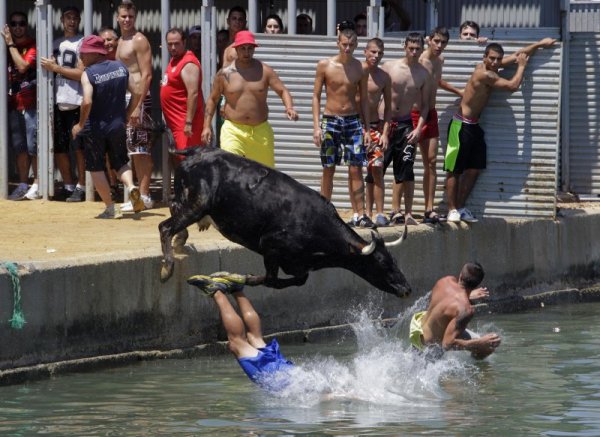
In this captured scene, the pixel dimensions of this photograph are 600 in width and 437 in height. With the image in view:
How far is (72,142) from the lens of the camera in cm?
1911

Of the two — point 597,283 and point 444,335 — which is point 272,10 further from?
point 444,335

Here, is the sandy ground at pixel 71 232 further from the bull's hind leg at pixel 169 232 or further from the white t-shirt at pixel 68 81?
the white t-shirt at pixel 68 81

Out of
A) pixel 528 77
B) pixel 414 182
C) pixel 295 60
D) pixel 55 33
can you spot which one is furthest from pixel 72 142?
pixel 528 77

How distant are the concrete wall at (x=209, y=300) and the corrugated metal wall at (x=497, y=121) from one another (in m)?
0.38

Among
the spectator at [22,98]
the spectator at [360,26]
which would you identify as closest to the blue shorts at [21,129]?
the spectator at [22,98]

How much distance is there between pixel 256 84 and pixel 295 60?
6.23 feet

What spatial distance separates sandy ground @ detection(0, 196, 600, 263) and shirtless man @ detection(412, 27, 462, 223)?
997 millimetres

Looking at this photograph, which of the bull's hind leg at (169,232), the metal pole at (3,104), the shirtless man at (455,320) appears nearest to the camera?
the bull's hind leg at (169,232)

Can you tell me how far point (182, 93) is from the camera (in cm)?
1734

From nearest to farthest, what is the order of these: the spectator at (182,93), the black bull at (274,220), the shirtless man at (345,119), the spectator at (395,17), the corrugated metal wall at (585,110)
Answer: the black bull at (274,220) → the shirtless man at (345,119) → the spectator at (182,93) → the corrugated metal wall at (585,110) → the spectator at (395,17)

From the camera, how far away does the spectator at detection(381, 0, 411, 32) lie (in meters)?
19.9

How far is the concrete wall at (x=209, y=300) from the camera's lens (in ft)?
42.0

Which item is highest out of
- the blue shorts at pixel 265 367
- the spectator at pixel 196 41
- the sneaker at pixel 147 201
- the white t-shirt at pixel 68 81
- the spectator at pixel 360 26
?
the spectator at pixel 360 26

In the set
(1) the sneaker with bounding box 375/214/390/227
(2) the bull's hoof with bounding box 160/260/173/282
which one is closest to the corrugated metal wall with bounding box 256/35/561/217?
(1) the sneaker with bounding box 375/214/390/227
